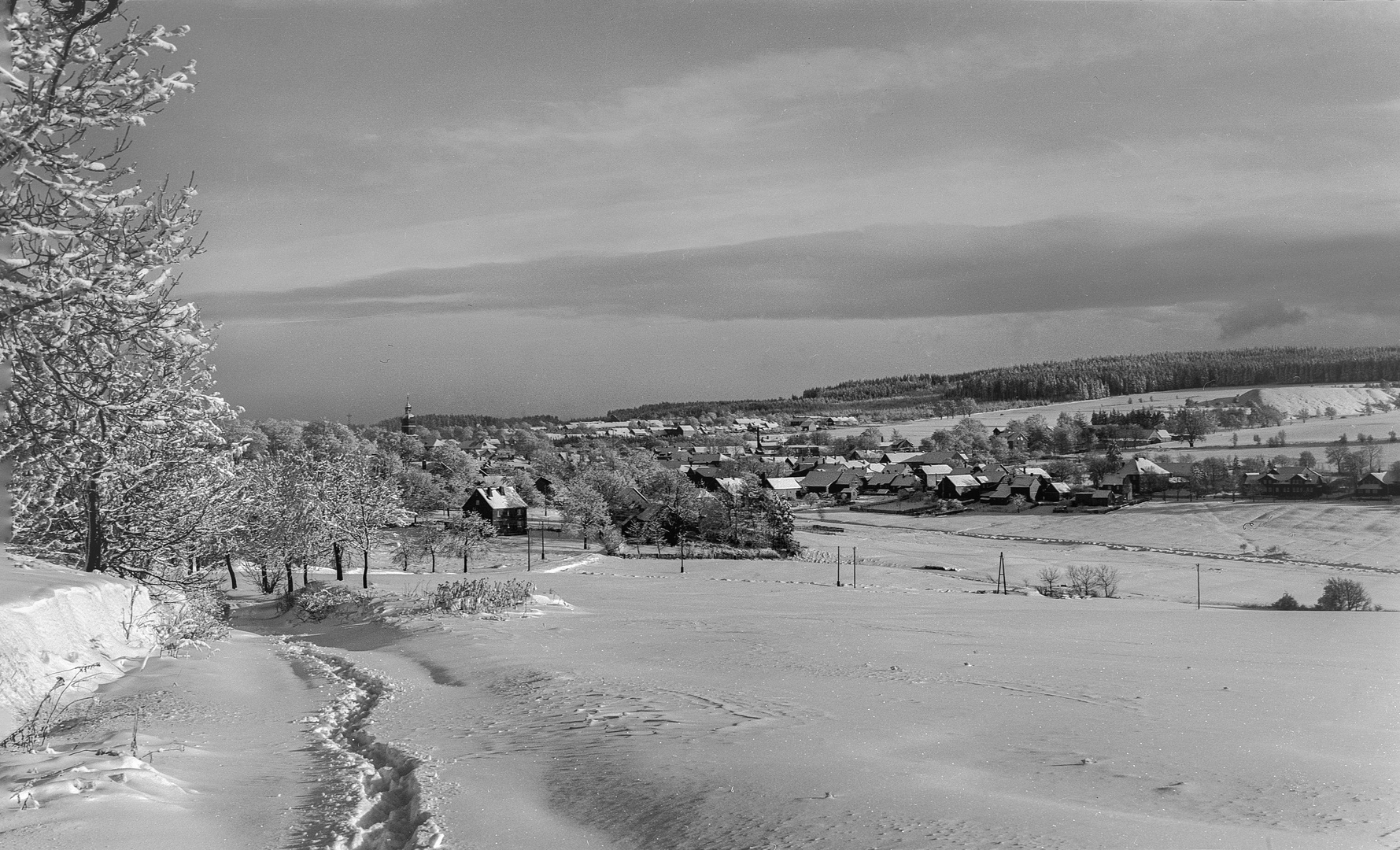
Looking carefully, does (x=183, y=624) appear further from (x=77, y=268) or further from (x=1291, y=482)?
(x=1291, y=482)

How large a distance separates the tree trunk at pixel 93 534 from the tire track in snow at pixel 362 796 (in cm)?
424

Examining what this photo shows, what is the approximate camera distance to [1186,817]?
6.39 metres

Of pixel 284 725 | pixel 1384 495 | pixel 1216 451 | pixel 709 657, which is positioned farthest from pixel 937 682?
pixel 1216 451

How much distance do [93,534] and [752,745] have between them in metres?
10.2

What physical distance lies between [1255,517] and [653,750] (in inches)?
3121

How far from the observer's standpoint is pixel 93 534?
13258 millimetres

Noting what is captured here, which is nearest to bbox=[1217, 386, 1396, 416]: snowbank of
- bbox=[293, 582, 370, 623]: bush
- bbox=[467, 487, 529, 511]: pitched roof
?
bbox=[467, 487, 529, 511]: pitched roof

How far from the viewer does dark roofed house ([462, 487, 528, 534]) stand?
78875 millimetres

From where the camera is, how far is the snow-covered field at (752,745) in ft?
21.1

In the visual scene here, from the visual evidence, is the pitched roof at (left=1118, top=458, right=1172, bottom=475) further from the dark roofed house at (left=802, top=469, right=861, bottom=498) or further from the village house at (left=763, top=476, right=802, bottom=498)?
the village house at (left=763, top=476, right=802, bottom=498)

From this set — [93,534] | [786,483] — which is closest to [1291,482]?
[786,483]

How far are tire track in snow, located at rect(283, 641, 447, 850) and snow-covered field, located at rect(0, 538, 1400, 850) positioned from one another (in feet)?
0.11

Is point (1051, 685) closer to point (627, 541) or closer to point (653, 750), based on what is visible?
point (653, 750)

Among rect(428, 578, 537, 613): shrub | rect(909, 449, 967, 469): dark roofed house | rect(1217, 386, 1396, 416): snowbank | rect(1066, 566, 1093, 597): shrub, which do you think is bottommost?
rect(1066, 566, 1093, 597): shrub
